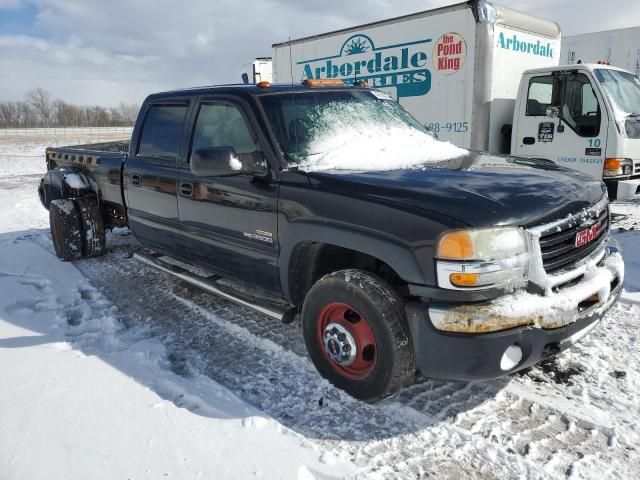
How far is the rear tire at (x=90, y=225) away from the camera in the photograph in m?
5.58

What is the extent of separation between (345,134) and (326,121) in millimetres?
162

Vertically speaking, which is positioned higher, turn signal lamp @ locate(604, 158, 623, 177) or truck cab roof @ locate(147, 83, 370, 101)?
truck cab roof @ locate(147, 83, 370, 101)

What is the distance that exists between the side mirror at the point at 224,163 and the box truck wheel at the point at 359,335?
0.88 metres

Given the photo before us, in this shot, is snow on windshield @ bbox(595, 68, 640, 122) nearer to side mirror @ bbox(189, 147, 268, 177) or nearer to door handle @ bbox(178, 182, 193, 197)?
side mirror @ bbox(189, 147, 268, 177)

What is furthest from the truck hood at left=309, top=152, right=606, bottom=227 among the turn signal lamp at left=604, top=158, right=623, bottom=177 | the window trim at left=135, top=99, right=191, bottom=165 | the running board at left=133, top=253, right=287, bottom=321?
the turn signal lamp at left=604, top=158, right=623, bottom=177

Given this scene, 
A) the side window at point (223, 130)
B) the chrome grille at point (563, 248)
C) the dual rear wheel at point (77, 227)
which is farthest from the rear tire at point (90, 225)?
the chrome grille at point (563, 248)

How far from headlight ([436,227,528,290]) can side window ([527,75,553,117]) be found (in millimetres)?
5591

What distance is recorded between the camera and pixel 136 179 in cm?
454

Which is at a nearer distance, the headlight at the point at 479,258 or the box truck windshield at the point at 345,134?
the headlight at the point at 479,258

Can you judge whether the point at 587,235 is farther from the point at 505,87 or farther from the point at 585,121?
the point at 505,87

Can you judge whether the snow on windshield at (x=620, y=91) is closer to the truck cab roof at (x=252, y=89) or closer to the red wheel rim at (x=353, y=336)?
the truck cab roof at (x=252, y=89)

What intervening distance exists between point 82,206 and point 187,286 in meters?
1.72

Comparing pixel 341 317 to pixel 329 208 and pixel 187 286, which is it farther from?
pixel 187 286

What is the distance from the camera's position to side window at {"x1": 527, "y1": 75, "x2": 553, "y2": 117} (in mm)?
7168
